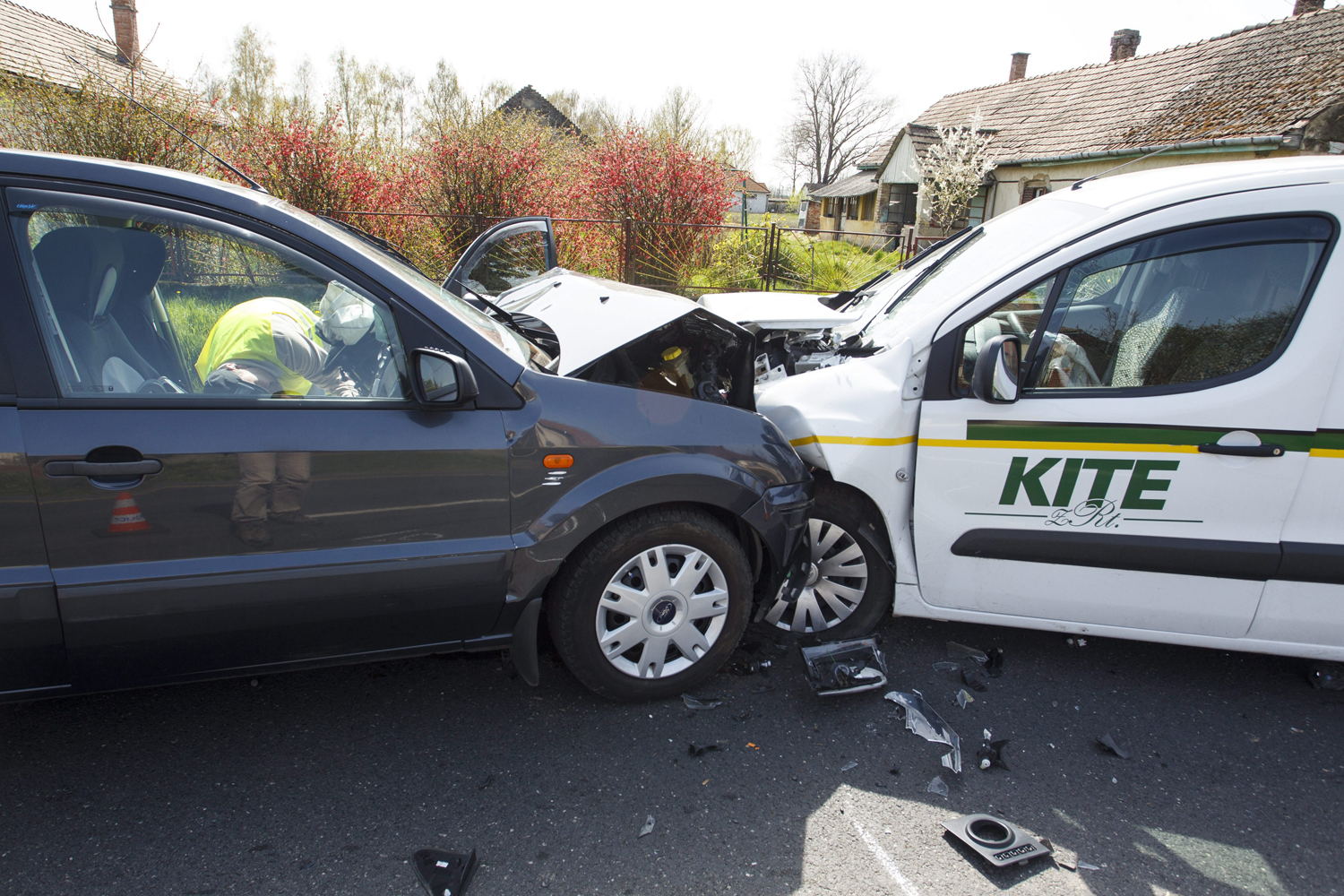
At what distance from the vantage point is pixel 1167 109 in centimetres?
1684

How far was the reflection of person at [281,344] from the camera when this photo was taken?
223 cm

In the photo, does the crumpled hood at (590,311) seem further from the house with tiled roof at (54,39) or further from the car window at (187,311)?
the house with tiled roof at (54,39)

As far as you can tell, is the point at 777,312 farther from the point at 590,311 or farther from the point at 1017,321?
the point at 1017,321

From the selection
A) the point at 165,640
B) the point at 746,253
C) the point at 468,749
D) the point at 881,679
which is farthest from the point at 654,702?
the point at 746,253

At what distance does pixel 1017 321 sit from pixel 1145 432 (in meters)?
0.63

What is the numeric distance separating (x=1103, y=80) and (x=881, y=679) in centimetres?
2379

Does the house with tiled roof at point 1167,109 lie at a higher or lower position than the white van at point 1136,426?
higher

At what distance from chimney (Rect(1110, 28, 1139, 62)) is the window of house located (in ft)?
25.2

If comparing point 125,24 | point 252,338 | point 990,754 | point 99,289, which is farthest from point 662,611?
point 125,24

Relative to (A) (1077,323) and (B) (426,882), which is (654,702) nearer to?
(B) (426,882)

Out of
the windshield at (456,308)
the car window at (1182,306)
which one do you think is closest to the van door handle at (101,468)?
the windshield at (456,308)

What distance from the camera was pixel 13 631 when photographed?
2023mm

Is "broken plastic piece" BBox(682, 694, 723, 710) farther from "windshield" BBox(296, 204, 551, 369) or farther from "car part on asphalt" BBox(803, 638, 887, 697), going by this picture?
"windshield" BBox(296, 204, 551, 369)

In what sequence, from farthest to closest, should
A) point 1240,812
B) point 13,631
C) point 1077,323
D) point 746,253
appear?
point 746,253
point 1077,323
point 1240,812
point 13,631
